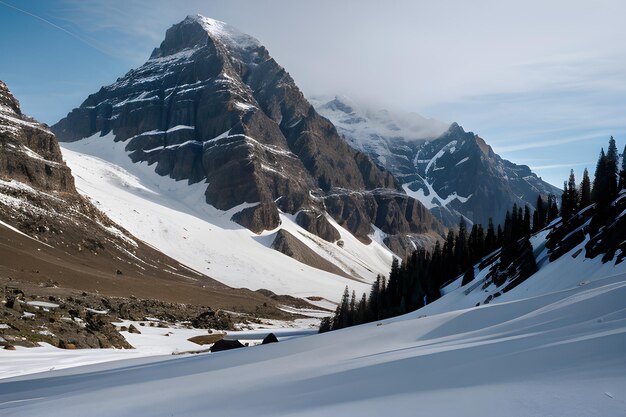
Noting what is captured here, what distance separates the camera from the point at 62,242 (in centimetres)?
12950

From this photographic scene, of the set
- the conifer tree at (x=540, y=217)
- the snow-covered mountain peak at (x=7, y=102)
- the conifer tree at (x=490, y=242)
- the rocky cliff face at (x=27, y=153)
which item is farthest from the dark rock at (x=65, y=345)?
the snow-covered mountain peak at (x=7, y=102)

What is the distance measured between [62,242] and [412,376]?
135994 millimetres

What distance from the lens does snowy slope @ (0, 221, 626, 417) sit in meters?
7.58

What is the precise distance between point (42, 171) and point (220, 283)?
6278cm

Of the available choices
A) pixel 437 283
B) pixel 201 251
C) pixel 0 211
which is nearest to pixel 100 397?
pixel 437 283

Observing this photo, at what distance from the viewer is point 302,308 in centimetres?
16038

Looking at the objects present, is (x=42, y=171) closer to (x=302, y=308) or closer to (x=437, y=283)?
(x=302, y=308)

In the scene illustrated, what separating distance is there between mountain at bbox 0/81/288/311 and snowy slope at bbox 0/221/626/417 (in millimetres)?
77435

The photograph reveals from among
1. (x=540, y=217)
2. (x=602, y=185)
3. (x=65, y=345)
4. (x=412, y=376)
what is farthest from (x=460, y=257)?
(x=412, y=376)

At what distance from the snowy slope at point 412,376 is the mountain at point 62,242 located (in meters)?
77.4

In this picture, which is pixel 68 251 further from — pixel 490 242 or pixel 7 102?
pixel 490 242

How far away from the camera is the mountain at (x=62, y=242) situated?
102 meters

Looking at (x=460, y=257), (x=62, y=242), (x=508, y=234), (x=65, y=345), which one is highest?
(x=508, y=234)

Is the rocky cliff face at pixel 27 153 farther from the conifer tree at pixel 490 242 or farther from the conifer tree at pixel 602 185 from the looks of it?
the conifer tree at pixel 602 185
